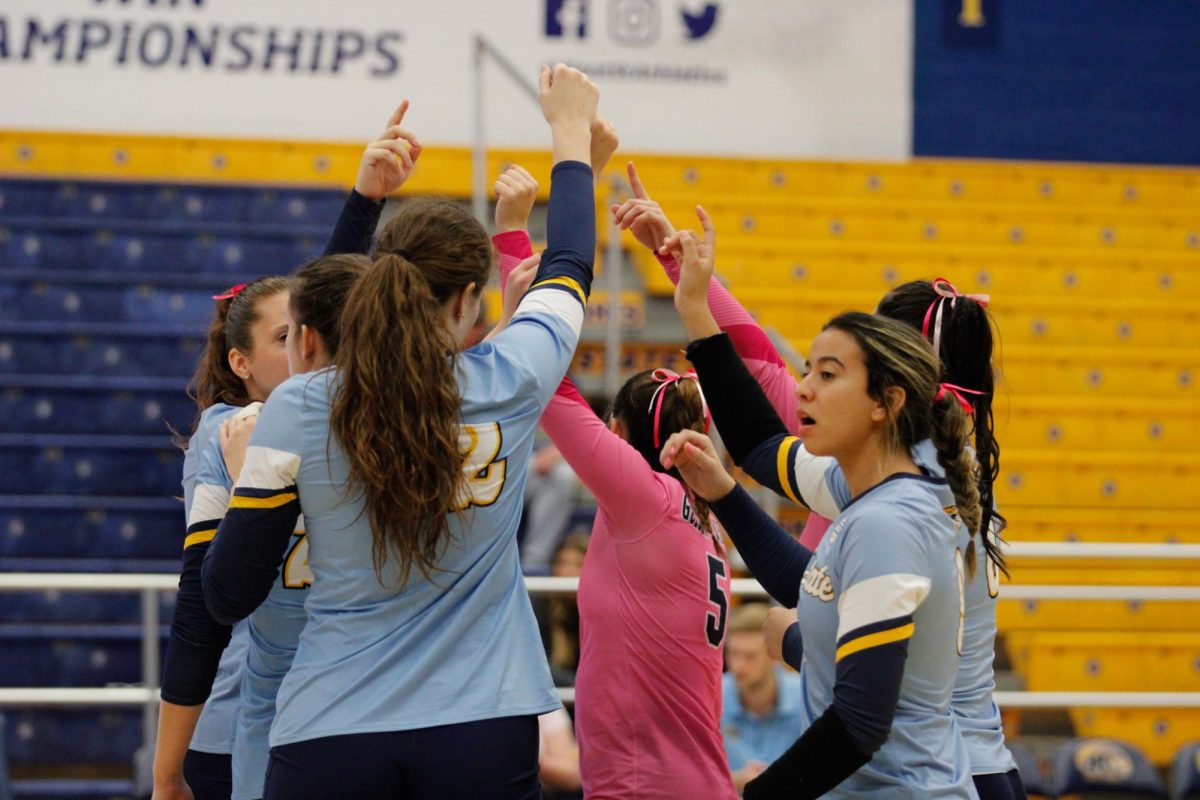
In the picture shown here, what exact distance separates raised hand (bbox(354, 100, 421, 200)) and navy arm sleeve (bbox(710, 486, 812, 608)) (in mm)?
742

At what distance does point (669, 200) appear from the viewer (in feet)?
29.0

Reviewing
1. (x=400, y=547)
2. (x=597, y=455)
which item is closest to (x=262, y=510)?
(x=400, y=547)

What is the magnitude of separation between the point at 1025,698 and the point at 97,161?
263 inches

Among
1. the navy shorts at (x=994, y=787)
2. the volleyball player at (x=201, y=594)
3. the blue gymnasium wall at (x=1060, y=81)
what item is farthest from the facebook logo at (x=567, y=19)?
the navy shorts at (x=994, y=787)

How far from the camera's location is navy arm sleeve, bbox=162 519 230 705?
78.9 inches

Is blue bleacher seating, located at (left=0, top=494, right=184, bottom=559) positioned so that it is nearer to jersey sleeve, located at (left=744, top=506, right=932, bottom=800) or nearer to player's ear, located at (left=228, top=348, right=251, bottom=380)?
player's ear, located at (left=228, top=348, right=251, bottom=380)

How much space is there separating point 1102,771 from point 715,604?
2.74 m

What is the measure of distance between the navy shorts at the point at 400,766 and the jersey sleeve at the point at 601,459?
0.56 meters

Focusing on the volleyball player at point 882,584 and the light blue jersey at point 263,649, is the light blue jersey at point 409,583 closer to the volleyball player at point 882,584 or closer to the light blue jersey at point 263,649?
the light blue jersey at point 263,649

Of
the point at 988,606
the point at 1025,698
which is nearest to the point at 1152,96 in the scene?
the point at 1025,698

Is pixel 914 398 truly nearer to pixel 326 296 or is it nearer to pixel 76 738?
pixel 326 296

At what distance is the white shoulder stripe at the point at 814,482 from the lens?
219 centimetres

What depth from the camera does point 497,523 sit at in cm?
188

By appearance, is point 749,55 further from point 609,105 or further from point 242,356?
point 242,356
